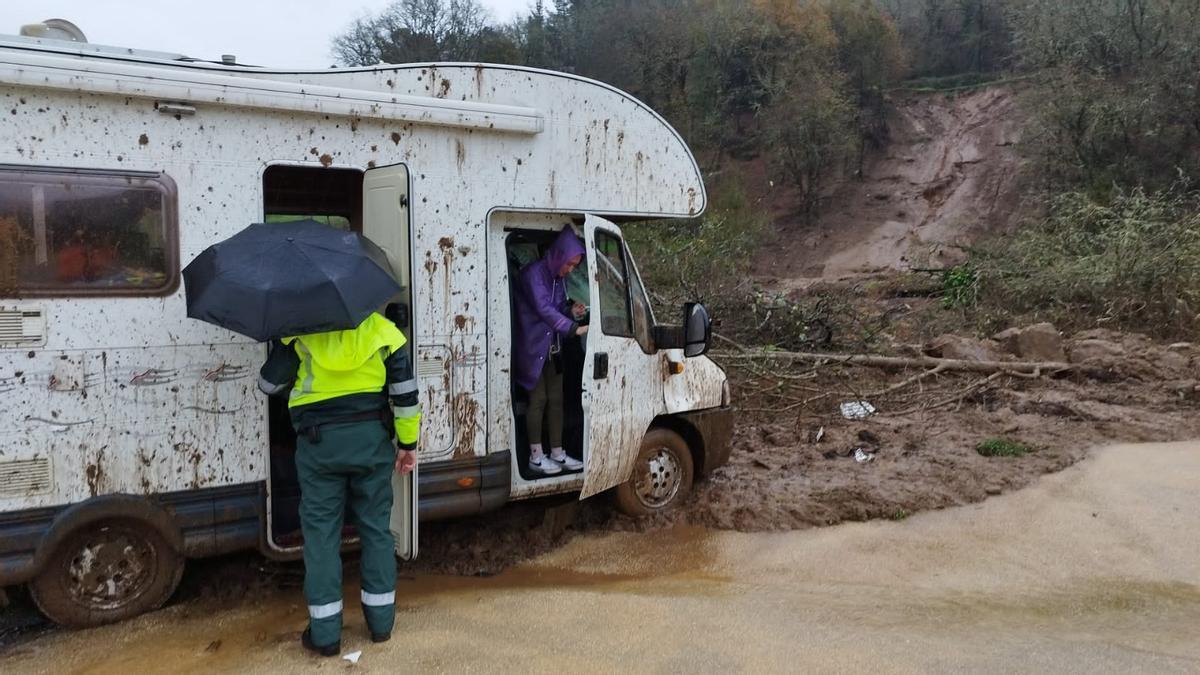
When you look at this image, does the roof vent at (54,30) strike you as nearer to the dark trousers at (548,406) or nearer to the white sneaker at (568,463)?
the dark trousers at (548,406)

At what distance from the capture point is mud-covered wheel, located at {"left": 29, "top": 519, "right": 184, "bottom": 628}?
3.85 m

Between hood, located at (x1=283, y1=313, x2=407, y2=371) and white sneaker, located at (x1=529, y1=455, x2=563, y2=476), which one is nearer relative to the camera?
hood, located at (x1=283, y1=313, x2=407, y2=371)

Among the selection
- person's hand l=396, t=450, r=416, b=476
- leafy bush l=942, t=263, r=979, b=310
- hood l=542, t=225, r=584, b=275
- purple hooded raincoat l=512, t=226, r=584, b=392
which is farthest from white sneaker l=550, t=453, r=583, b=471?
leafy bush l=942, t=263, r=979, b=310

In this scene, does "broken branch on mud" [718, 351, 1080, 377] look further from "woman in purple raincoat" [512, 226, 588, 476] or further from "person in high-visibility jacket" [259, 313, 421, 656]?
"person in high-visibility jacket" [259, 313, 421, 656]

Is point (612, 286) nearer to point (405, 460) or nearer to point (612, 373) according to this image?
point (612, 373)

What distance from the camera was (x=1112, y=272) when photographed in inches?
511

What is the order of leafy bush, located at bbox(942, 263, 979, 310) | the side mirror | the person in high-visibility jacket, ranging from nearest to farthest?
the person in high-visibility jacket, the side mirror, leafy bush, located at bbox(942, 263, 979, 310)

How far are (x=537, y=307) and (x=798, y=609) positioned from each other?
219 centimetres

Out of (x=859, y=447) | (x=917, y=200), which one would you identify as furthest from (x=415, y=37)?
(x=859, y=447)

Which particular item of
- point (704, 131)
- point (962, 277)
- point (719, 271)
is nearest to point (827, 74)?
point (704, 131)

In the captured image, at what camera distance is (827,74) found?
3225 cm

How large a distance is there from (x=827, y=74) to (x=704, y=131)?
4.88m

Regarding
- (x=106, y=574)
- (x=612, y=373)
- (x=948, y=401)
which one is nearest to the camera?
(x=106, y=574)

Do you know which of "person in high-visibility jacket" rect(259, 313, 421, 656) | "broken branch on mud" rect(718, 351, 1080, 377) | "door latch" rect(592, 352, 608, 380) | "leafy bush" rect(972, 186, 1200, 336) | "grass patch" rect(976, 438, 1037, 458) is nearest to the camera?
"person in high-visibility jacket" rect(259, 313, 421, 656)
